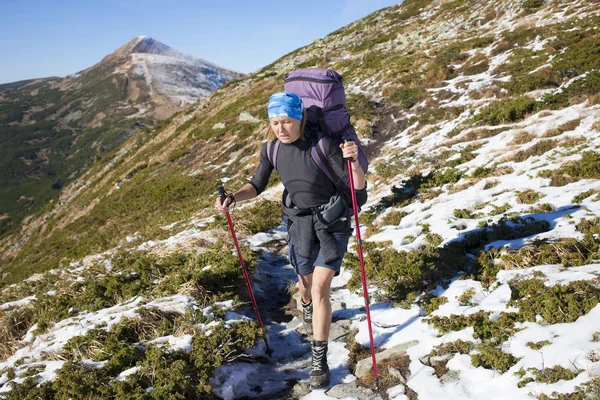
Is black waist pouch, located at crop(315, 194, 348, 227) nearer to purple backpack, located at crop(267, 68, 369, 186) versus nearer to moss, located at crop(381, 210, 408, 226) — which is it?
purple backpack, located at crop(267, 68, 369, 186)

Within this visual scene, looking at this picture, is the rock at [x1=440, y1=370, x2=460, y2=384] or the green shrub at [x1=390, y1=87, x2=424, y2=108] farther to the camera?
the green shrub at [x1=390, y1=87, x2=424, y2=108]

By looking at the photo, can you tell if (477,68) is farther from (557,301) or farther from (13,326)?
(13,326)

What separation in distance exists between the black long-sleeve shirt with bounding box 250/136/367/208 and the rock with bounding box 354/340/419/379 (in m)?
2.04

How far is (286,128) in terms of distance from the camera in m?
4.20

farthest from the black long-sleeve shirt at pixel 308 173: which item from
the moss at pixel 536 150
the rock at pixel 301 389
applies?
the moss at pixel 536 150

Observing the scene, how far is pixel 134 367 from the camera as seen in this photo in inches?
183

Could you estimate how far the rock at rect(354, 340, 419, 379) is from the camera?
184 inches

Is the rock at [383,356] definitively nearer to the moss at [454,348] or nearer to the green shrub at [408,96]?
the moss at [454,348]

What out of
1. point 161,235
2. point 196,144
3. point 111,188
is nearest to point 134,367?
point 161,235

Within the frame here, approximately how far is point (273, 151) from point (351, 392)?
10.2 ft

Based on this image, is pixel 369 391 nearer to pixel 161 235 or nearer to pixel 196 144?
pixel 161 235

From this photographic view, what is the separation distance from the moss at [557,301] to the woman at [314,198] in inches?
89.8

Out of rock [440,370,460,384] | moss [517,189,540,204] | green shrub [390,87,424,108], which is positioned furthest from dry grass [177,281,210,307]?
green shrub [390,87,424,108]

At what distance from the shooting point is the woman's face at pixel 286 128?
4.18m
